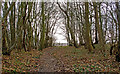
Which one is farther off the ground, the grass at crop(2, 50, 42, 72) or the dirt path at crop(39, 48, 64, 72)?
the grass at crop(2, 50, 42, 72)

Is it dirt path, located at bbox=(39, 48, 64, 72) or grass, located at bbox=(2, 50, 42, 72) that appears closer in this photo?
grass, located at bbox=(2, 50, 42, 72)

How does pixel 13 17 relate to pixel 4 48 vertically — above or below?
above

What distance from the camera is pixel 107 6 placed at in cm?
1984

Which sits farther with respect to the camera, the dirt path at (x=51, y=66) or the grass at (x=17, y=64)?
the dirt path at (x=51, y=66)

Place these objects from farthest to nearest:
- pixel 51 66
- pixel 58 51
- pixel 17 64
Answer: pixel 58 51, pixel 51 66, pixel 17 64

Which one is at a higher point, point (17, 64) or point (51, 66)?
point (17, 64)

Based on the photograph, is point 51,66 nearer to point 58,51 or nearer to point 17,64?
point 17,64

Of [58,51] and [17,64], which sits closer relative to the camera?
[17,64]

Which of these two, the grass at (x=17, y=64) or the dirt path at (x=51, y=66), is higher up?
the grass at (x=17, y=64)

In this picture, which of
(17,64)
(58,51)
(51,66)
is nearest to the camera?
(17,64)

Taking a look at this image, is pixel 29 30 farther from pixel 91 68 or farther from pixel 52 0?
pixel 91 68

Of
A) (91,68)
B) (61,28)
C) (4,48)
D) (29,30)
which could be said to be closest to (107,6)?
(29,30)

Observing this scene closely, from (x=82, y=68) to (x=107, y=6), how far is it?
13.4 metres

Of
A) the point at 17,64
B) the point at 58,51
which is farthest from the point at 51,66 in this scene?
the point at 58,51
